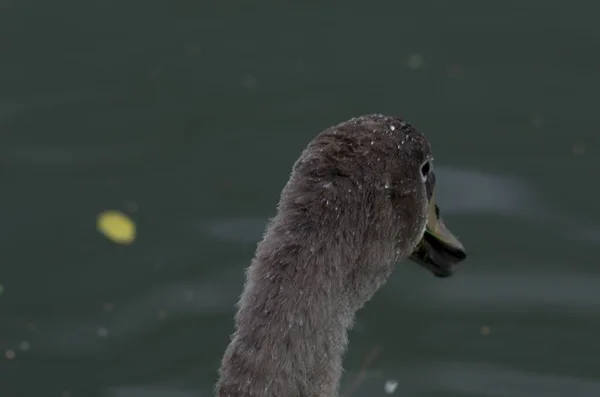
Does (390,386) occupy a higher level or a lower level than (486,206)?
lower

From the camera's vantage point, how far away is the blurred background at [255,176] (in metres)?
7.73

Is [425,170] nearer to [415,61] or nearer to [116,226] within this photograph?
[116,226]

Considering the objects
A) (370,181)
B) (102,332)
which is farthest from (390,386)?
(370,181)

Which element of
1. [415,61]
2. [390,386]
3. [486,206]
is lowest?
[390,386]

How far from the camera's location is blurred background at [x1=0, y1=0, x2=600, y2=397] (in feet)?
25.3

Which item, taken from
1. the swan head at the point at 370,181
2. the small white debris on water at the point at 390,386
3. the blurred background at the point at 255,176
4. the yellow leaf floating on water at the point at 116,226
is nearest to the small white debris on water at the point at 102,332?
the blurred background at the point at 255,176

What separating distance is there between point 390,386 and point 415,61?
2478mm

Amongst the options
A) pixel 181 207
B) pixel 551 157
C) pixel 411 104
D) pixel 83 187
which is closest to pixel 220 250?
pixel 181 207

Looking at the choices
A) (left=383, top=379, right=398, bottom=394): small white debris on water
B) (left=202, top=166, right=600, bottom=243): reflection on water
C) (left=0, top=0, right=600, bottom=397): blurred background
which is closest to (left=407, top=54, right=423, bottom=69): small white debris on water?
(left=0, top=0, right=600, bottom=397): blurred background

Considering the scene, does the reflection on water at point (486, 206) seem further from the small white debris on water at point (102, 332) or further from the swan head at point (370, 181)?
the swan head at point (370, 181)

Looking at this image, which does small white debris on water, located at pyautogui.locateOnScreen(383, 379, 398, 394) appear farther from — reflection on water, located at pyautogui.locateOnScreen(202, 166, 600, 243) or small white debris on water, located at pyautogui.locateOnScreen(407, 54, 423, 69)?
small white debris on water, located at pyautogui.locateOnScreen(407, 54, 423, 69)

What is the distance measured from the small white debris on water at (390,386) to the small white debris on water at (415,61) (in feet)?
7.83

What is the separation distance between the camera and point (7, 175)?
8.48m

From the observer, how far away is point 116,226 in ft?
27.2
